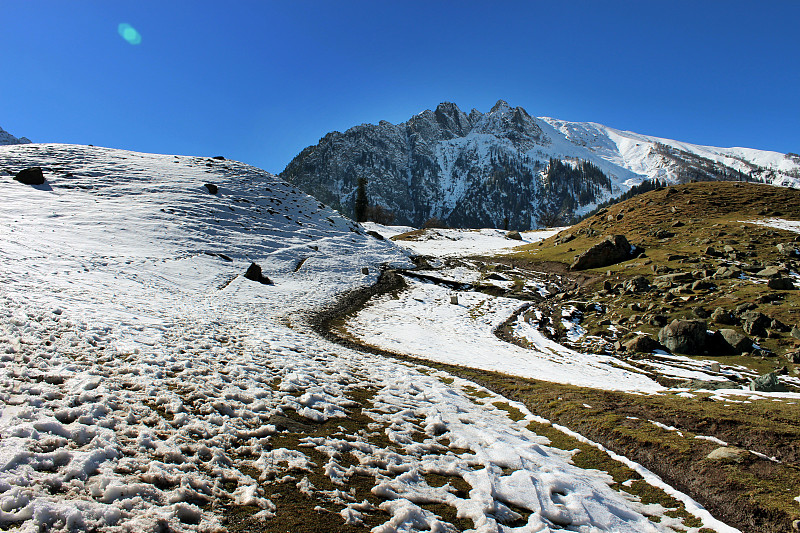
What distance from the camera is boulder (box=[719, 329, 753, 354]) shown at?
1630 centimetres

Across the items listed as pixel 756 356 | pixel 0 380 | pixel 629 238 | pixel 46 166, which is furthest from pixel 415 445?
pixel 46 166

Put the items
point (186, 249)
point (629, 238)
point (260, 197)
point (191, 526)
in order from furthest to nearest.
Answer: point (260, 197) → point (629, 238) → point (186, 249) → point (191, 526)

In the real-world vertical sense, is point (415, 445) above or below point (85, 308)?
below

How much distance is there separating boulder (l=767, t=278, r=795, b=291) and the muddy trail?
58.5ft

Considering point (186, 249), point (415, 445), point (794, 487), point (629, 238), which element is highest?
point (629, 238)

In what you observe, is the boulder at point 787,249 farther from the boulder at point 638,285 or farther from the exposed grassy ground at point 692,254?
the boulder at point 638,285

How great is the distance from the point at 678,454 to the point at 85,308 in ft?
60.8

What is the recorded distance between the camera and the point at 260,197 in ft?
182

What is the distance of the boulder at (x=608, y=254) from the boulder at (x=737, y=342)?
75.6 ft

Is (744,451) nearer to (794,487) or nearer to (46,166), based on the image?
(794,487)

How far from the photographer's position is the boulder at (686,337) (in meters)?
16.9

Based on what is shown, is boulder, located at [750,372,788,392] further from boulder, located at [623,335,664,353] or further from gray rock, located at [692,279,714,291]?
gray rock, located at [692,279,714,291]

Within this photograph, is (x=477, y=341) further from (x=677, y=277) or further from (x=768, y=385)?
(x=677, y=277)

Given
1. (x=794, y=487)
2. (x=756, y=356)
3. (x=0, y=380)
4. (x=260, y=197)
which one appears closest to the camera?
(x=794, y=487)
